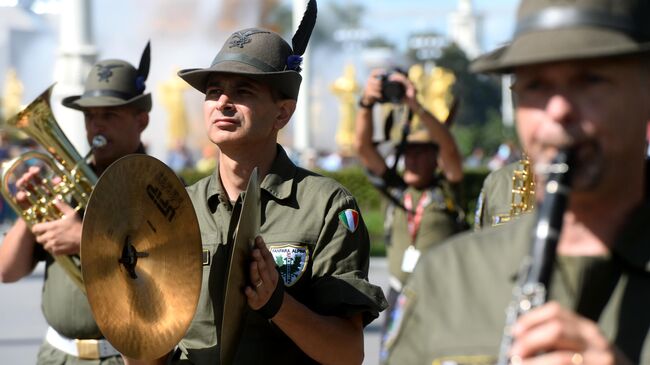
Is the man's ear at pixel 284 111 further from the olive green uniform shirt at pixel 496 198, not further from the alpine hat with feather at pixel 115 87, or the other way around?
the alpine hat with feather at pixel 115 87

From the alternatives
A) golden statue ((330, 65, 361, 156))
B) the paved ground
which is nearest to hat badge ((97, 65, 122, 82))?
the paved ground

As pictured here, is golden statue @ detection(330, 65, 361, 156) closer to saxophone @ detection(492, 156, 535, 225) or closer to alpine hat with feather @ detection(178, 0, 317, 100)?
saxophone @ detection(492, 156, 535, 225)

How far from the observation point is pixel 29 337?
34.9 feet

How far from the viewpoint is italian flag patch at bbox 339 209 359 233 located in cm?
385

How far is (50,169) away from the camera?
205 inches

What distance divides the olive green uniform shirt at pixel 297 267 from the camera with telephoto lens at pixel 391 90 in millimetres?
3385

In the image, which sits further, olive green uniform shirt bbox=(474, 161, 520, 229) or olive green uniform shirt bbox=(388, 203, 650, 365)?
olive green uniform shirt bbox=(474, 161, 520, 229)

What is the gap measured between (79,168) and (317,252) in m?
1.65

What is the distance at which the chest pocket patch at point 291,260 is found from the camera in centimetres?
377

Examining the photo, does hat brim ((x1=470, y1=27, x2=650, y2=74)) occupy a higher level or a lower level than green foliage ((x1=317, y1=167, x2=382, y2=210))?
higher

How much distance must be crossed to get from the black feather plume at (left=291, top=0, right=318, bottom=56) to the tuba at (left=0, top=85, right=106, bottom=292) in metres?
1.32

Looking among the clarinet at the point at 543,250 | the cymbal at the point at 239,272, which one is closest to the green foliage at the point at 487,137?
the cymbal at the point at 239,272

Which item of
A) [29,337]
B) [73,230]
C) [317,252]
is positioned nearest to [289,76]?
[317,252]

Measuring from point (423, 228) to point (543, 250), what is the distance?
574 centimetres
